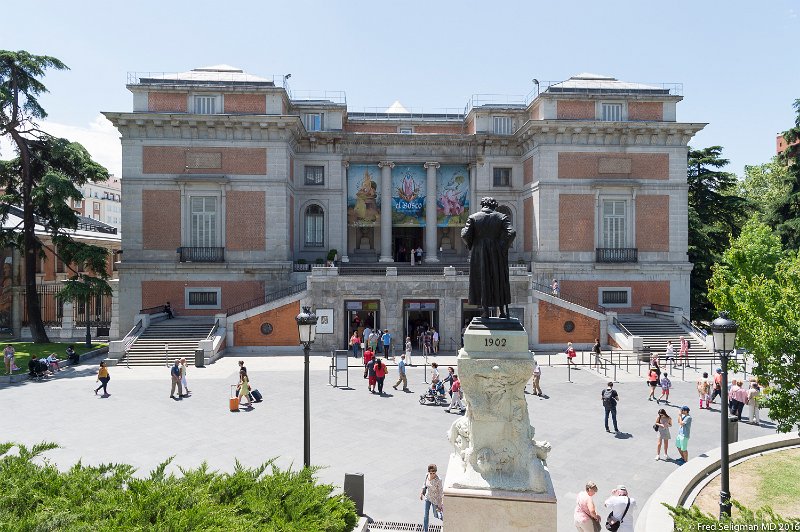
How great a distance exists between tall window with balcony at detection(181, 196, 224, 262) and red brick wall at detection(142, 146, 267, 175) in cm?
188

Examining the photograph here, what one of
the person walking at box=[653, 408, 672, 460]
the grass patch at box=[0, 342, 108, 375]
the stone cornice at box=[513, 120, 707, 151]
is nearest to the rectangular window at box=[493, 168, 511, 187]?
Result: the stone cornice at box=[513, 120, 707, 151]

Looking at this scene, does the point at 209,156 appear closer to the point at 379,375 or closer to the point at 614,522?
the point at 379,375

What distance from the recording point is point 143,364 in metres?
26.6

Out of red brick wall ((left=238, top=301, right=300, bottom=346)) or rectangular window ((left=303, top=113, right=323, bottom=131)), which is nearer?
red brick wall ((left=238, top=301, right=300, bottom=346))

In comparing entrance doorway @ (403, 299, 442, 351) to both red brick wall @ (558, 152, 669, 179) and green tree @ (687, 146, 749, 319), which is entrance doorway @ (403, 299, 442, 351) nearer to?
red brick wall @ (558, 152, 669, 179)

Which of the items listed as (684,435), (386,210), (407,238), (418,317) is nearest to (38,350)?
(418,317)

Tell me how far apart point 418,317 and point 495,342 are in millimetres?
23607

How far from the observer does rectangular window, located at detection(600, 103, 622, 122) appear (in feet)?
118

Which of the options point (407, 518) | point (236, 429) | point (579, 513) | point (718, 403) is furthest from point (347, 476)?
point (718, 403)

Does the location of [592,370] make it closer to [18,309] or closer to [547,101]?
[547,101]

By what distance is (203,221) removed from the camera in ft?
113

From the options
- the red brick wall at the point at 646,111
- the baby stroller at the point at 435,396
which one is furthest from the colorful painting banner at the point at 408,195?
the baby stroller at the point at 435,396

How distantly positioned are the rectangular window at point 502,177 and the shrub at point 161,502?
107 ft

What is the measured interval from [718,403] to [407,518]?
13.9 meters
